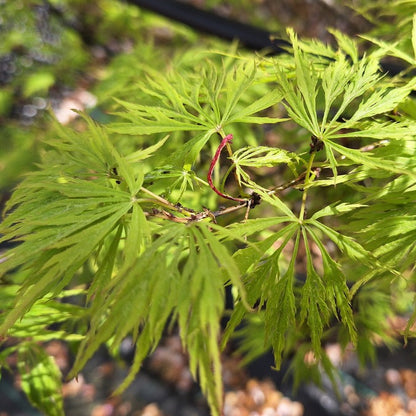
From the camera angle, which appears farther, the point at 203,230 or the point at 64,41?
the point at 64,41

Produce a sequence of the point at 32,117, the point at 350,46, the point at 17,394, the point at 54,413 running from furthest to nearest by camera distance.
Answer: the point at 32,117
the point at 17,394
the point at 54,413
the point at 350,46

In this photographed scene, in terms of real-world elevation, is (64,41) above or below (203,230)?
above

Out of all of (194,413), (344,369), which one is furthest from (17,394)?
(344,369)

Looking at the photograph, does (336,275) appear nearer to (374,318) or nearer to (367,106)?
(367,106)

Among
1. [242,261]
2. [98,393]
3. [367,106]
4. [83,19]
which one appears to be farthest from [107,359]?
[83,19]

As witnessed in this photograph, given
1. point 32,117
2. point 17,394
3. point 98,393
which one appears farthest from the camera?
point 32,117

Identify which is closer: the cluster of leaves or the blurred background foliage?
the cluster of leaves

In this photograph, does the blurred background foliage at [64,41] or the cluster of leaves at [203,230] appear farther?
the blurred background foliage at [64,41]

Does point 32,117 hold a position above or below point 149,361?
above

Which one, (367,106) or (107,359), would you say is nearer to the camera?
(367,106)

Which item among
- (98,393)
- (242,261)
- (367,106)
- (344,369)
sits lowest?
(98,393)
